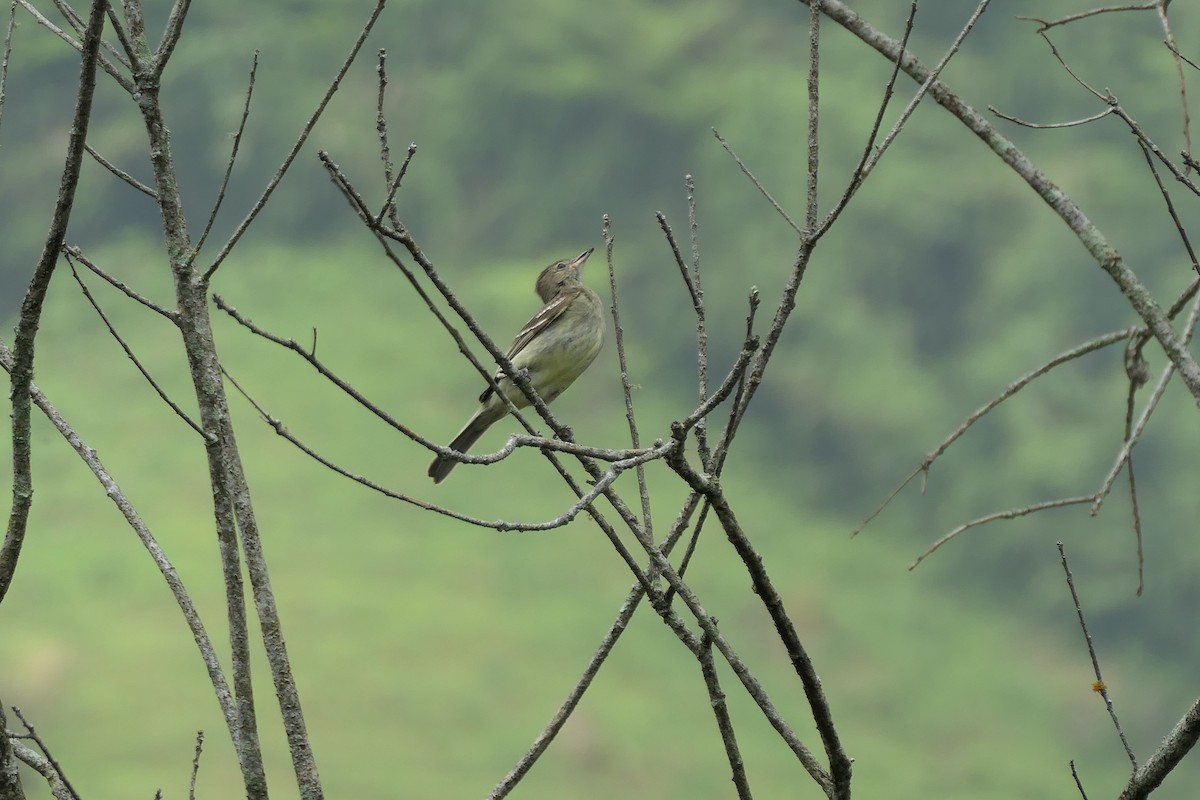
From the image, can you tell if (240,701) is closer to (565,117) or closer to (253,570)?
(253,570)

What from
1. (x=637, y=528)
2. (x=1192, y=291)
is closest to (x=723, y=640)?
(x=637, y=528)

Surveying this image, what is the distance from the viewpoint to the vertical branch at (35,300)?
54.1 inches

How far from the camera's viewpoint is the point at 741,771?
192 cm

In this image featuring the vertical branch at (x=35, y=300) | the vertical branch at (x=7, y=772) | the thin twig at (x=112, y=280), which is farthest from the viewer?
the thin twig at (x=112, y=280)

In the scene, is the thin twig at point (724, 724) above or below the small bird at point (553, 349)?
below

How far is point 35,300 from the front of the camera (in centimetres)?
152

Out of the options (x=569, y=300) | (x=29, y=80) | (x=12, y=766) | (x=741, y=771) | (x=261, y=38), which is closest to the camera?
(x=12, y=766)

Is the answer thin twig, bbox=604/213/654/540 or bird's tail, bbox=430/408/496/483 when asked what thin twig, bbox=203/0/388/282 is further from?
bird's tail, bbox=430/408/496/483

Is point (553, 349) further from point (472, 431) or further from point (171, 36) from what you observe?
point (171, 36)

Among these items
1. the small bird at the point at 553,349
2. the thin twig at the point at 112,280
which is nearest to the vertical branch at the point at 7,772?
the thin twig at the point at 112,280

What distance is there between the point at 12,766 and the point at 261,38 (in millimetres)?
9745

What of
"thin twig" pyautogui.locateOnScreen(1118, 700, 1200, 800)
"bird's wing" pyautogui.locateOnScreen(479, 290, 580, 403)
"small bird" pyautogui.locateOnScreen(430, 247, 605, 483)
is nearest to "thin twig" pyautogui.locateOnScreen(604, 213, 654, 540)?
"thin twig" pyautogui.locateOnScreen(1118, 700, 1200, 800)

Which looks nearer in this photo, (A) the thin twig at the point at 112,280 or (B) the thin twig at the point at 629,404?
(A) the thin twig at the point at 112,280

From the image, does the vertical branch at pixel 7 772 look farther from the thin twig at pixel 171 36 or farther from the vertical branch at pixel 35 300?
the thin twig at pixel 171 36
